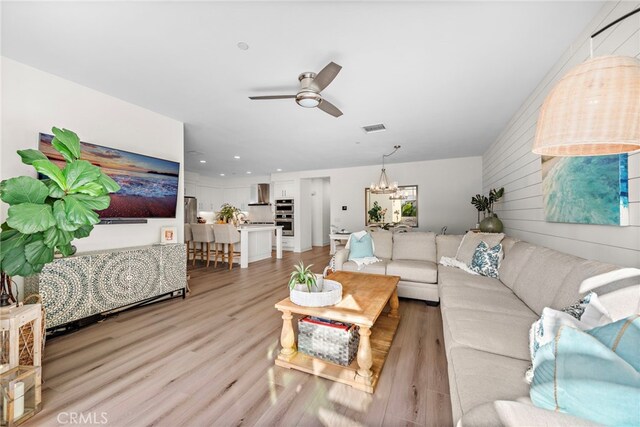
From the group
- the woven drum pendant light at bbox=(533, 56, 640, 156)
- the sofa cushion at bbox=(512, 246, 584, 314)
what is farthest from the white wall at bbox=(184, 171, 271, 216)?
the woven drum pendant light at bbox=(533, 56, 640, 156)

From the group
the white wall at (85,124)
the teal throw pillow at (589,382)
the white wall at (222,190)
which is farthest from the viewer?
the white wall at (222,190)

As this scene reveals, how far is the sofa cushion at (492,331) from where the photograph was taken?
1.43m

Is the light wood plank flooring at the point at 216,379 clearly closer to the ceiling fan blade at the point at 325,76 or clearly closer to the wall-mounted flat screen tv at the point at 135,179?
the wall-mounted flat screen tv at the point at 135,179

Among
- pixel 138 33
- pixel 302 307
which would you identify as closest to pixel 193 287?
pixel 302 307

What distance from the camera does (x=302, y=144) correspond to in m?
5.09

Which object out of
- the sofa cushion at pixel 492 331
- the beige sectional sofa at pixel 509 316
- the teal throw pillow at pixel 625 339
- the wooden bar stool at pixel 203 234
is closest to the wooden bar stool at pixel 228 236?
the wooden bar stool at pixel 203 234

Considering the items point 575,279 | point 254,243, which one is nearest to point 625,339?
point 575,279

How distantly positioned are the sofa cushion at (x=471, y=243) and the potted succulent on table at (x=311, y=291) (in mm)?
2153

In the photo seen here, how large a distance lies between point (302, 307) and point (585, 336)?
5.20 feet

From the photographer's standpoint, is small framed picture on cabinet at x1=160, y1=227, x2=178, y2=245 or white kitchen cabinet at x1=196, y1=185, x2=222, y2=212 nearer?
small framed picture on cabinet at x1=160, y1=227, x2=178, y2=245

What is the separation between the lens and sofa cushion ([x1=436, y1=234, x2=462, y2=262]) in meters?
3.78

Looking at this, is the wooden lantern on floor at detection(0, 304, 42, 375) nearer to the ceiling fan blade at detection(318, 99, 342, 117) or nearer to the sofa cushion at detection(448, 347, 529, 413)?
the sofa cushion at detection(448, 347, 529, 413)

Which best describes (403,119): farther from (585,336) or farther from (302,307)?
(585,336)

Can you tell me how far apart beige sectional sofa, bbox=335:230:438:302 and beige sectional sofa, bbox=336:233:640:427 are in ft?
1.81
